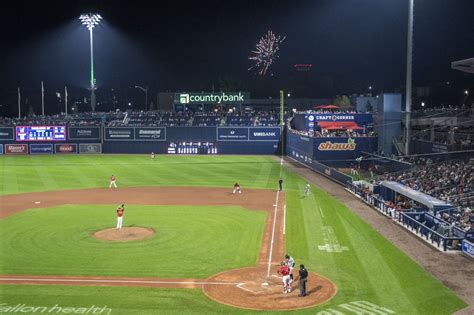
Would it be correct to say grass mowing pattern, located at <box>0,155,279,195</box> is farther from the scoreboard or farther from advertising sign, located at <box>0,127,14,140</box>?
advertising sign, located at <box>0,127,14,140</box>

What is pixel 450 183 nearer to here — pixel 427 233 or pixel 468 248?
pixel 427 233

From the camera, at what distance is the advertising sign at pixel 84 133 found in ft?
254

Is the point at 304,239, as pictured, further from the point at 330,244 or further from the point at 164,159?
the point at 164,159

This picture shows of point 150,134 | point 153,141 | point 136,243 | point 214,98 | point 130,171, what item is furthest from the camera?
point 214,98

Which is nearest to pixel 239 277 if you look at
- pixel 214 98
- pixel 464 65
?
pixel 464 65

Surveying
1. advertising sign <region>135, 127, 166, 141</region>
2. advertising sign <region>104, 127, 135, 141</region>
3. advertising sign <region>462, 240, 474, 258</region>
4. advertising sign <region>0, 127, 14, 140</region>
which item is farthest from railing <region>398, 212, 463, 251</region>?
advertising sign <region>0, 127, 14, 140</region>

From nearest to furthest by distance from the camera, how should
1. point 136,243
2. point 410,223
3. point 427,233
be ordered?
point 136,243 < point 427,233 < point 410,223

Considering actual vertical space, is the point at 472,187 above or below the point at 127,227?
above

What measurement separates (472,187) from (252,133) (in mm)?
45084

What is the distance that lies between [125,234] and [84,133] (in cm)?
Result: 5450

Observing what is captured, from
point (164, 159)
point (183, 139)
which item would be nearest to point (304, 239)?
point (164, 159)

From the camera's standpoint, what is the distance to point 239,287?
61.4 ft

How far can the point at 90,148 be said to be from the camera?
3071 inches

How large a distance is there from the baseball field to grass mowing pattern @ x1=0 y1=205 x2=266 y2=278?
55 mm
